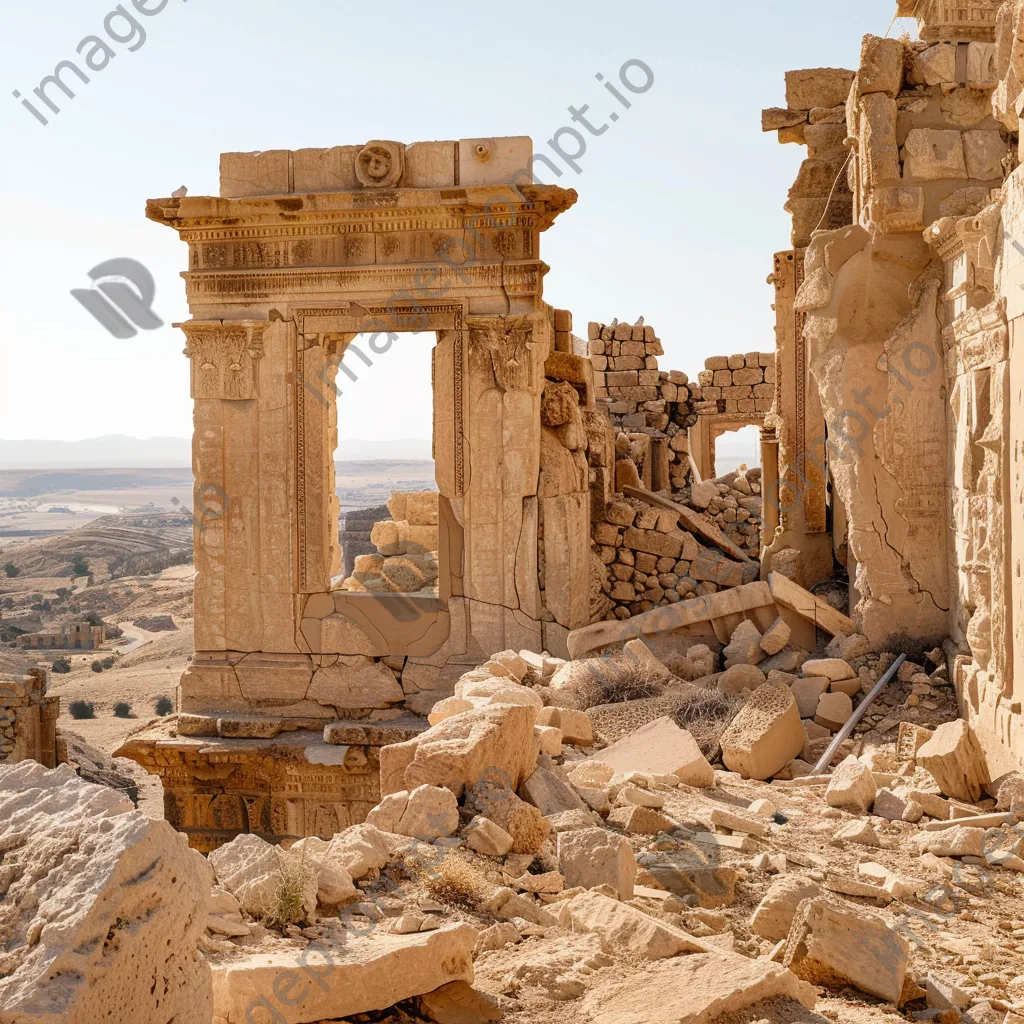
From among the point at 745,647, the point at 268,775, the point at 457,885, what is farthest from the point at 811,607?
the point at 457,885

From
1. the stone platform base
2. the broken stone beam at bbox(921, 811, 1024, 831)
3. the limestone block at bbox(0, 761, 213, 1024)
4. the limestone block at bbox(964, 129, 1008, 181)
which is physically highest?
the limestone block at bbox(964, 129, 1008, 181)

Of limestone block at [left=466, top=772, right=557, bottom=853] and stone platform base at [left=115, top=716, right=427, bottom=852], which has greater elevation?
limestone block at [left=466, top=772, right=557, bottom=853]

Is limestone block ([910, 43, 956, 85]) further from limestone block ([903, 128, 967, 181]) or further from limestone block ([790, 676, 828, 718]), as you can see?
limestone block ([790, 676, 828, 718])

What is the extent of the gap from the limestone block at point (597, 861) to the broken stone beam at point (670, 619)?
4.76m

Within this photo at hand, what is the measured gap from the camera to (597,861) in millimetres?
3775

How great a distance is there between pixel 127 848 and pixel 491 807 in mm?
2292

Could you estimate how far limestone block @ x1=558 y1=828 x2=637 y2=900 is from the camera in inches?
147

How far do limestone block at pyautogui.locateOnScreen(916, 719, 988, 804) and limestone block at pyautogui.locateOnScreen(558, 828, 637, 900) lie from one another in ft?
7.38

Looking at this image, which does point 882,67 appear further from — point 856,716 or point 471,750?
point 471,750

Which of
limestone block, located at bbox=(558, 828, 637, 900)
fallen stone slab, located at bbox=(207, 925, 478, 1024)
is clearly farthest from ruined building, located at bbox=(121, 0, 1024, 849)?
fallen stone slab, located at bbox=(207, 925, 478, 1024)

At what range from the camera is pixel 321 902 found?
334 centimetres

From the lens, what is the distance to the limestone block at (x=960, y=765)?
5.39 metres

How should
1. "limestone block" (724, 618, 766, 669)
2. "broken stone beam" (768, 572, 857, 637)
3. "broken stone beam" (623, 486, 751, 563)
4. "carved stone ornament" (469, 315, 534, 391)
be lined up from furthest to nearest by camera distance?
"broken stone beam" (623, 486, 751, 563) → "carved stone ornament" (469, 315, 534, 391) → "limestone block" (724, 618, 766, 669) → "broken stone beam" (768, 572, 857, 637)

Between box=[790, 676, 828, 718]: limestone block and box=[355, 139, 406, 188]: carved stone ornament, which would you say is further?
box=[355, 139, 406, 188]: carved stone ornament
